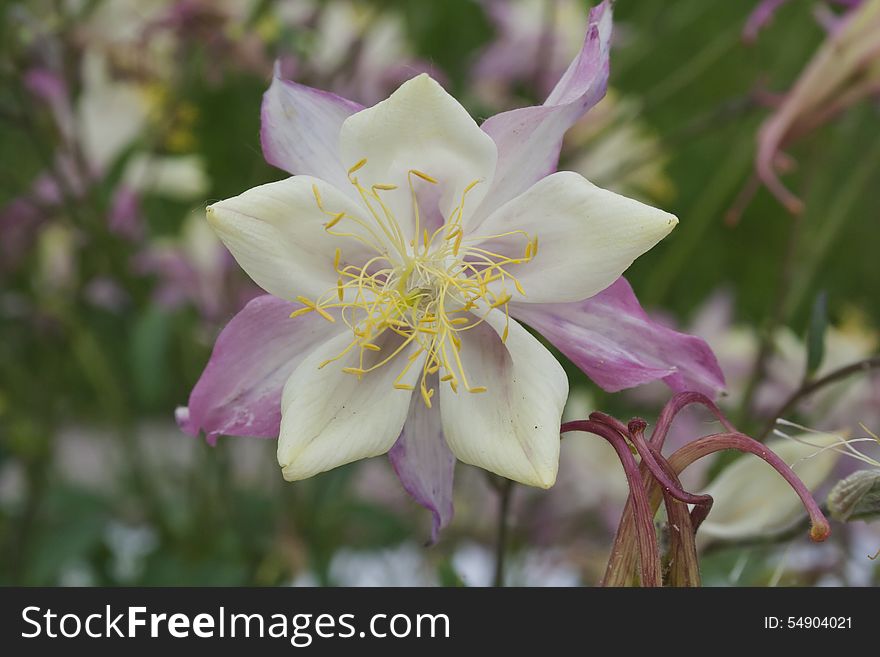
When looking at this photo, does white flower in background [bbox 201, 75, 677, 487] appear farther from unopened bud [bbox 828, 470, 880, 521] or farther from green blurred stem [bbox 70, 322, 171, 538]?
green blurred stem [bbox 70, 322, 171, 538]

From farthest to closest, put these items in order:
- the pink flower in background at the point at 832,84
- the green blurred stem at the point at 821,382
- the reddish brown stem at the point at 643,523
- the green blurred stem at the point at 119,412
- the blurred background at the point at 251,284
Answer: the green blurred stem at the point at 119,412 → the blurred background at the point at 251,284 → the pink flower in background at the point at 832,84 → the green blurred stem at the point at 821,382 → the reddish brown stem at the point at 643,523

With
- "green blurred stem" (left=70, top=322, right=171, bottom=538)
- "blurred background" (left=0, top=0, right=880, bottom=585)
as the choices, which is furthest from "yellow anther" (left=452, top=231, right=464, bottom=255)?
"green blurred stem" (left=70, top=322, right=171, bottom=538)

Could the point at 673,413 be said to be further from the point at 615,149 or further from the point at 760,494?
the point at 615,149

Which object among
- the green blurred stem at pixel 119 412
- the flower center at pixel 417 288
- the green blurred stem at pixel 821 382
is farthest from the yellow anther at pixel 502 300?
the green blurred stem at pixel 119 412

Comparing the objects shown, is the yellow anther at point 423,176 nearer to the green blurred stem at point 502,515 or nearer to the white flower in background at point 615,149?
the green blurred stem at point 502,515

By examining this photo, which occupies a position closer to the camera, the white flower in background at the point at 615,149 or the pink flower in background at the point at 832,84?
the pink flower in background at the point at 832,84

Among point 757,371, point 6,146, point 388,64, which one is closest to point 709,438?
point 757,371

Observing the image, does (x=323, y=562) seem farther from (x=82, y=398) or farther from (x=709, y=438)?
(x=82, y=398)
